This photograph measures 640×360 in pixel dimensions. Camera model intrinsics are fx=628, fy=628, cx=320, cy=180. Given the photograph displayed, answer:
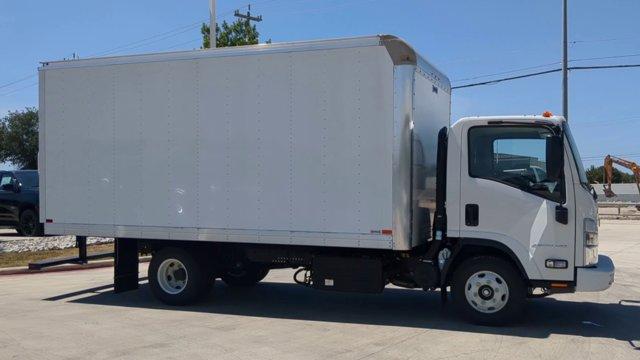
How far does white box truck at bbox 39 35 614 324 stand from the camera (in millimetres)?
7715

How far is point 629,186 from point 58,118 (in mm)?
78370

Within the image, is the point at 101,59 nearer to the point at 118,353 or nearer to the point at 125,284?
the point at 125,284

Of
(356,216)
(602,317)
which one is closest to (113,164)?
(356,216)

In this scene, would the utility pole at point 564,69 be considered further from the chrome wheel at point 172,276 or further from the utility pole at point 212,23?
the chrome wheel at point 172,276

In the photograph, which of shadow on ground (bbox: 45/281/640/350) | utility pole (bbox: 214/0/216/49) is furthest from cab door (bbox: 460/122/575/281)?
utility pole (bbox: 214/0/216/49)

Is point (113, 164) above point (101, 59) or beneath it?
beneath

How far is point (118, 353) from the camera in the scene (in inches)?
264

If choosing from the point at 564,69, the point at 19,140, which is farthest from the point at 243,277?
the point at 19,140

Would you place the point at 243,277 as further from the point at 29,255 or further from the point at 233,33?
the point at 233,33

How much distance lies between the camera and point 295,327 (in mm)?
8000

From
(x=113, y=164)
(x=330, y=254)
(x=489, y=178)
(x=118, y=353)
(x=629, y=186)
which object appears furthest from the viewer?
(x=629, y=186)

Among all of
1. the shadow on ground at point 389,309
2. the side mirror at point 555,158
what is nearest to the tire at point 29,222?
the shadow on ground at point 389,309

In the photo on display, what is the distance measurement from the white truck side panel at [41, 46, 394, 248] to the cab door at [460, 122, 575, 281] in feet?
3.52

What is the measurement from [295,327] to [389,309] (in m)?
1.77
